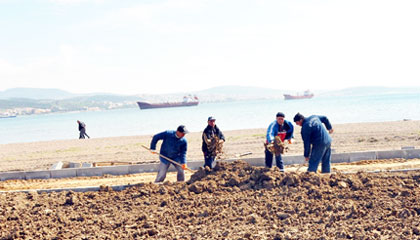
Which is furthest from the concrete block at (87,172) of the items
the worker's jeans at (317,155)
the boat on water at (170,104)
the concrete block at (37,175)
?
the boat on water at (170,104)

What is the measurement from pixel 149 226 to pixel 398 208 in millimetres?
3769

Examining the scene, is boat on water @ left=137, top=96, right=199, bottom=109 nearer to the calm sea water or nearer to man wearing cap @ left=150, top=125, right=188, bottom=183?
the calm sea water

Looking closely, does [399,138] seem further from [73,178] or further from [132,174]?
[73,178]

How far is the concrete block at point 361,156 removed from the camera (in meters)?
12.0

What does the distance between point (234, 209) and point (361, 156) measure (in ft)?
19.8

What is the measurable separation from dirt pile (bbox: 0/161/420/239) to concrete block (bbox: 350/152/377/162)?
10.8 ft

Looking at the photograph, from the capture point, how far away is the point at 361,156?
12016 mm

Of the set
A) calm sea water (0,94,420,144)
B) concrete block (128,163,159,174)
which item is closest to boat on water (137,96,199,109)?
calm sea water (0,94,420,144)

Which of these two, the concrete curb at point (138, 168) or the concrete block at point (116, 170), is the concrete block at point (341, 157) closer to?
the concrete curb at point (138, 168)

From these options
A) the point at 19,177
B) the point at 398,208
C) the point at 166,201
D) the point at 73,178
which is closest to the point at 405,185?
the point at 398,208

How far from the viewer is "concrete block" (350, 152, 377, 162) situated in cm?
1199

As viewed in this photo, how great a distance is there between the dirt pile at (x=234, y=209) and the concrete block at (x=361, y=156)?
3299 mm

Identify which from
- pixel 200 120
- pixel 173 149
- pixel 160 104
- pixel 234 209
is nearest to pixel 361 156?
pixel 173 149

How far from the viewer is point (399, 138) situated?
1731 cm
